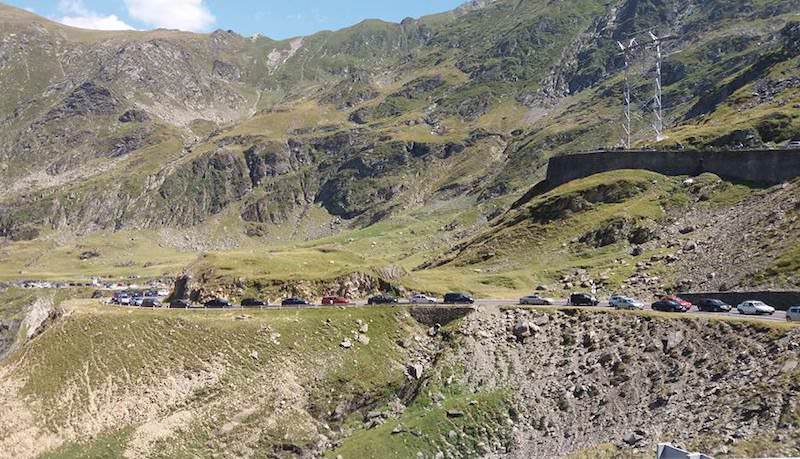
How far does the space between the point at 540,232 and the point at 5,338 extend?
492ft

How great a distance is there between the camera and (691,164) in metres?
120

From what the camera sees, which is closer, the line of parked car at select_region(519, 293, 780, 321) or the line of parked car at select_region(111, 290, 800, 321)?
the line of parked car at select_region(519, 293, 780, 321)

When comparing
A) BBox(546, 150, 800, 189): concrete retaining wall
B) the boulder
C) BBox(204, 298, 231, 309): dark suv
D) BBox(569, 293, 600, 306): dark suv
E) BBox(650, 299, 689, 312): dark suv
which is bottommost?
the boulder

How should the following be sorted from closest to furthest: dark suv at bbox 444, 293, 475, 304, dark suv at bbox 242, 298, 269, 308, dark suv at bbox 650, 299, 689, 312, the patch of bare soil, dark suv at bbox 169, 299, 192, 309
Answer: the patch of bare soil
dark suv at bbox 650, 299, 689, 312
dark suv at bbox 444, 293, 475, 304
dark suv at bbox 242, 298, 269, 308
dark suv at bbox 169, 299, 192, 309

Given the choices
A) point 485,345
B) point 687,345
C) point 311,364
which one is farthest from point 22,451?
point 687,345

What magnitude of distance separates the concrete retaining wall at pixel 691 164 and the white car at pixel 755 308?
43.9m

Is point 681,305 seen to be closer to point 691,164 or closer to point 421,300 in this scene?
point 421,300

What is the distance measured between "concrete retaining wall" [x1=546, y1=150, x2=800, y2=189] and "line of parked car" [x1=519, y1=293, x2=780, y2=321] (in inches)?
1538

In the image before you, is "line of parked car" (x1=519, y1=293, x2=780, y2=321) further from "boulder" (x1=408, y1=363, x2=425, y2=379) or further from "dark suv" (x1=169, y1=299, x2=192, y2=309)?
"dark suv" (x1=169, y1=299, x2=192, y2=309)

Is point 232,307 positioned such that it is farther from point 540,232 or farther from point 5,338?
point 5,338

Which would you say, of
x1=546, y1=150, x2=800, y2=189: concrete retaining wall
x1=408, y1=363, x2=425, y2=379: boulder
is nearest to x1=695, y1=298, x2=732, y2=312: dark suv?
x1=408, y1=363, x2=425, y2=379: boulder

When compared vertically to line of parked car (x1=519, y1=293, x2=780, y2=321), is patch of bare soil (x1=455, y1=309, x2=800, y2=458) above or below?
below

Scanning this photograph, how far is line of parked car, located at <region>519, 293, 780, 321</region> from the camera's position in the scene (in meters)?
63.5

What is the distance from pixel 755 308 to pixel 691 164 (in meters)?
61.7
